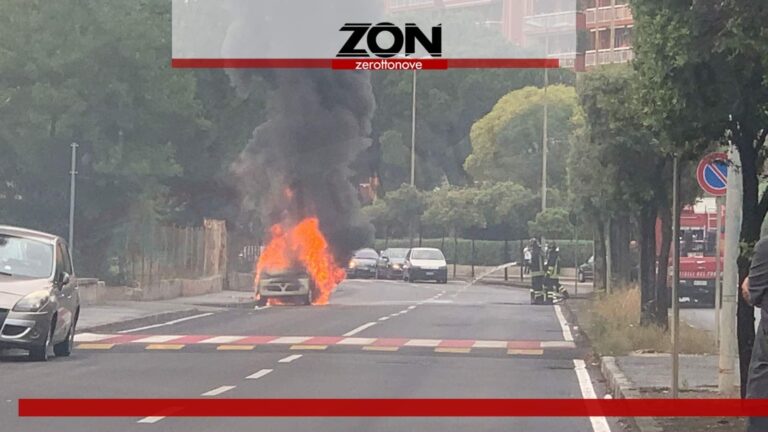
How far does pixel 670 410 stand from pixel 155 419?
15.4 feet

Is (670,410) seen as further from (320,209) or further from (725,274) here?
(320,209)

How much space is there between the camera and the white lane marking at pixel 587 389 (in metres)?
13.5

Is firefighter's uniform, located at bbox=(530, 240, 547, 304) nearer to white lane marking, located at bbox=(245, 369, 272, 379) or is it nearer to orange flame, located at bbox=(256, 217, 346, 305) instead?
orange flame, located at bbox=(256, 217, 346, 305)

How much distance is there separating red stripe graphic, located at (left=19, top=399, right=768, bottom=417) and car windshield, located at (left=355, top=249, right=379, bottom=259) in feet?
111

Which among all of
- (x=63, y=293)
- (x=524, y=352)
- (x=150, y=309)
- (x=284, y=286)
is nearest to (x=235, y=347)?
(x=63, y=293)

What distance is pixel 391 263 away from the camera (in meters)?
55.6

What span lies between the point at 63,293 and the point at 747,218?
1030 centimetres

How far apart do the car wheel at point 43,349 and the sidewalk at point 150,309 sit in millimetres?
7252

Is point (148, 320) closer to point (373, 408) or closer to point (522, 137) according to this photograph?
point (373, 408)

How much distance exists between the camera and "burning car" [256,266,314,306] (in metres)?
41.5

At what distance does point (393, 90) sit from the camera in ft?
171

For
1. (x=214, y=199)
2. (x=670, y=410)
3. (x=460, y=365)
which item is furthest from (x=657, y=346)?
(x=214, y=199)

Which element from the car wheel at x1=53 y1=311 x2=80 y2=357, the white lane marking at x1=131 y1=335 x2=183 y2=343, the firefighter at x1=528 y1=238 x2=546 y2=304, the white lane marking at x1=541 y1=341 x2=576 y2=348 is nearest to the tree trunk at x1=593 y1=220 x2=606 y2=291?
the firefighter at x1=528 y1=238 x2=546 y2=304

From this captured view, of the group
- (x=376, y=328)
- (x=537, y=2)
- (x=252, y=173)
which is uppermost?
(x=537, y=2)
